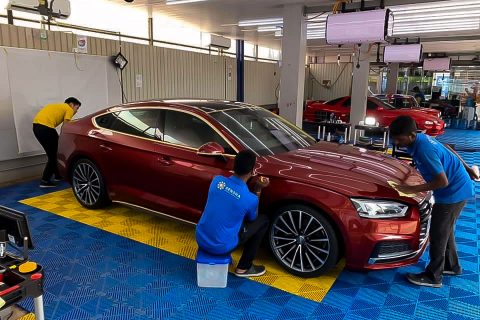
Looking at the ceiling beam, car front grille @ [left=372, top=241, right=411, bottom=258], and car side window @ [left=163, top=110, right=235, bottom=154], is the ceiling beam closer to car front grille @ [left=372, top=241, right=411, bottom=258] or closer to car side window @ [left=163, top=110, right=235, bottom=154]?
car side window @ [left=163, top=110, right=235, bottom=154]

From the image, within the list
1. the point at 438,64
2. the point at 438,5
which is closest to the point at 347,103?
the point at 438,5

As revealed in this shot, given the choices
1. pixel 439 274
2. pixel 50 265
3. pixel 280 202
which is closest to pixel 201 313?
pixel 280 202

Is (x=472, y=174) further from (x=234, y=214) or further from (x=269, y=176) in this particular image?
(x=234, y=214)

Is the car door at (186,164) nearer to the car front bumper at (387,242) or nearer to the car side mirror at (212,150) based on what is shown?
the car side mirror at (212,150)

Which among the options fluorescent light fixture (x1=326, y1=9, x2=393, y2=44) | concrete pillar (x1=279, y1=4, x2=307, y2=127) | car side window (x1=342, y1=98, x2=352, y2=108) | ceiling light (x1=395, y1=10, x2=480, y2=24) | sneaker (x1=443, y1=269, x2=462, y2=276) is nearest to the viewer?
sneaker (x1=443, y1=269, x2=462, y2=276)

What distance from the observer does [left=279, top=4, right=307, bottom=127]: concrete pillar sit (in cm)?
749

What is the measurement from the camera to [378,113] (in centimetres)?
1137

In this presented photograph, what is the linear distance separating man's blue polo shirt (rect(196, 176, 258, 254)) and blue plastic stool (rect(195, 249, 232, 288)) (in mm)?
59

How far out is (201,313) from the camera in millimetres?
2650

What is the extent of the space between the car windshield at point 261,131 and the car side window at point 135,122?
693mm

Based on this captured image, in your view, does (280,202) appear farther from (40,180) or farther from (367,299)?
(40,180)

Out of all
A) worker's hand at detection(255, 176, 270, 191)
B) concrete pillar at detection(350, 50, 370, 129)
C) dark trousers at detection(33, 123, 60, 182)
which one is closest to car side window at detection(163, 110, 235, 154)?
worker's hand at detection(255, 176, 270, 191)

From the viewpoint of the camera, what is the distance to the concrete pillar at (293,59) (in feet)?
24.6

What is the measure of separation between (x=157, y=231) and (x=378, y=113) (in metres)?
9.29
